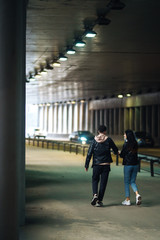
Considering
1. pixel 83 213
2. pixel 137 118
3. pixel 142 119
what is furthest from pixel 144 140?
pixel 83 213

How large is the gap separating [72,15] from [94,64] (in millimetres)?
11341

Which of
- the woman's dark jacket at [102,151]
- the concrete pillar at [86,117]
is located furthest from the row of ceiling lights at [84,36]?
the concrete pillar at [86,117]

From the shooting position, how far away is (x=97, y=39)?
17781 millimetres

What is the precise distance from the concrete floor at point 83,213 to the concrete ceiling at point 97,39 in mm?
5079

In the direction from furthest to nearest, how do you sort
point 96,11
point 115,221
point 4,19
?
point 96,11 → point 115,221 → point 4,19

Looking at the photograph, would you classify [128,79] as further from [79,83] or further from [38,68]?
[38,68]

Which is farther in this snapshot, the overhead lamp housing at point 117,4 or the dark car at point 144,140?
the dark car at point 144,140

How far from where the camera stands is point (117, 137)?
55.2 meters

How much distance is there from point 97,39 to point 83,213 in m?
9.34

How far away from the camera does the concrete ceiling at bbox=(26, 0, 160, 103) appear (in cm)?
1311

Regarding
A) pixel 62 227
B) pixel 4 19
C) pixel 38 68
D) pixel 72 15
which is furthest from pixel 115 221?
pixel 38 68

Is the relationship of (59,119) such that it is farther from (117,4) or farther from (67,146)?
(117,4)

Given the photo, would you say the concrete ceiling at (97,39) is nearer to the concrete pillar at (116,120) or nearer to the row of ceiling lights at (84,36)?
the row of ceiling lights at (84,36)

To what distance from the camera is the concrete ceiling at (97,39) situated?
43.0 feet
